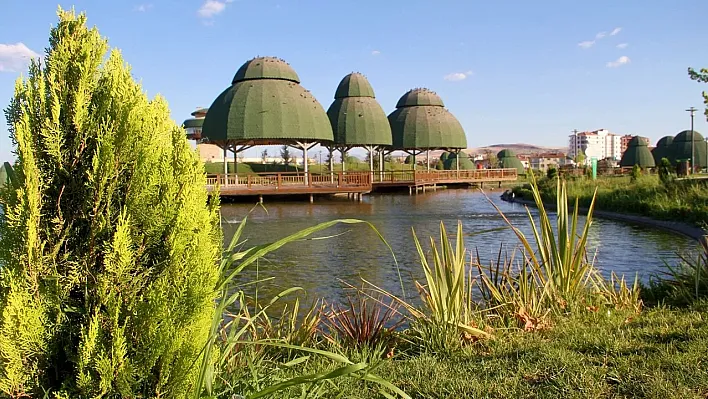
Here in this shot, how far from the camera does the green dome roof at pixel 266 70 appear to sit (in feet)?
92.6

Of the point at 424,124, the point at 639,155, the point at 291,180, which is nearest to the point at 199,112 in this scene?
the point at 424,124

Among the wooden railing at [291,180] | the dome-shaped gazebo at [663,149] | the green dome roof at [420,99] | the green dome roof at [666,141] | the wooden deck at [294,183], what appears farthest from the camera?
the green dome roof at [666,141]

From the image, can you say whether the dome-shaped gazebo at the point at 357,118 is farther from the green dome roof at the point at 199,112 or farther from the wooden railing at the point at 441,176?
the green dome roof at the point at 199,112

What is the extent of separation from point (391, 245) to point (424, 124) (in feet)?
95.5

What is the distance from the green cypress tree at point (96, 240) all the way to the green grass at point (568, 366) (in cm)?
78

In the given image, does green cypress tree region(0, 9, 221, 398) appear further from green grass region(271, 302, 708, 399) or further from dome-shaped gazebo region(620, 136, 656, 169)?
dome-shaped gazebo region(620, 136, 656, 169)

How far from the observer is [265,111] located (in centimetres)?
2658

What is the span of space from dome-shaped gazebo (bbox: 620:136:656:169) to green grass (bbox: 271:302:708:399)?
47.1m

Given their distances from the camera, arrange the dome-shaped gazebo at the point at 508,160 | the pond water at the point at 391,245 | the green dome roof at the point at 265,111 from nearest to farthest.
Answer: the pond water at the point at 391,245 < the green dome roof at the point at 265,111 < the dome-shaped gazebo at the point at 508,160

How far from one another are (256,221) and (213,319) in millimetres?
15528

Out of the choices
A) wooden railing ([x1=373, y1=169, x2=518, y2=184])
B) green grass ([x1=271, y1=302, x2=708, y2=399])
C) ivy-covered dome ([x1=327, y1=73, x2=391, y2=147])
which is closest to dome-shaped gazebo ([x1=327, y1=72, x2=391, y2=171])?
ivy-covered dome ([x1=327, y1=73, x2=391, y2=147])

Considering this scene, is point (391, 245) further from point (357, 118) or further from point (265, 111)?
point (357, 118)

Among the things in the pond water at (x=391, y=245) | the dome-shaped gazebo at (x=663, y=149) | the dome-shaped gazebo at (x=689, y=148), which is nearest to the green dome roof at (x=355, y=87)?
the pond water at (x=391, y=245)

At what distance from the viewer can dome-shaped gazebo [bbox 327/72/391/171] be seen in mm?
34281
